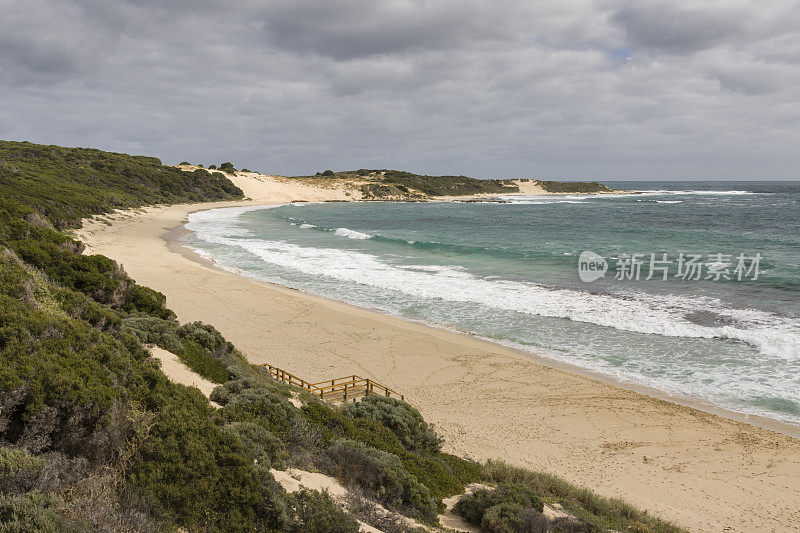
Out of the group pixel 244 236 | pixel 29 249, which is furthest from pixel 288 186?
pixel 29 249

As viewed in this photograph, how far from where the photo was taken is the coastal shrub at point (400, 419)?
880cm

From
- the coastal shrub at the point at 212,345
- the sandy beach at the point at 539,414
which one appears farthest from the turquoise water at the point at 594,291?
the coastal shrub at the point at 212,345

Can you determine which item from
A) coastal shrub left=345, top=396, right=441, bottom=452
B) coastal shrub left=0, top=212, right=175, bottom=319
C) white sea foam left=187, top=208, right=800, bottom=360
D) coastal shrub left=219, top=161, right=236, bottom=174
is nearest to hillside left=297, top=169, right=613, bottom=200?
coastal shrub left=219, top=161, right=236, bottom=174

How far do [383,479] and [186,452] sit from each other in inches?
102

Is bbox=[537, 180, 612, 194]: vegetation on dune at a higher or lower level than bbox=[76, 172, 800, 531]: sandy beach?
higher

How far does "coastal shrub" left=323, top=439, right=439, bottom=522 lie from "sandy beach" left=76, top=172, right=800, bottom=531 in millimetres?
3587

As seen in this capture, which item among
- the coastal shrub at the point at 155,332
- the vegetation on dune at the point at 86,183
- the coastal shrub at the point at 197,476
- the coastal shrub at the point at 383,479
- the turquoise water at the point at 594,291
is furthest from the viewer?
the vegetation on dune at the point at 86,183

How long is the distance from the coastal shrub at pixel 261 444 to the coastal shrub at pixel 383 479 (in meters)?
0.71

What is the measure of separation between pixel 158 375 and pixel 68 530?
2829 mm

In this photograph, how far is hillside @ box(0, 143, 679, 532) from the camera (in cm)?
416

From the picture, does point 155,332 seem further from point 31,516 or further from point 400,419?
point 31,516

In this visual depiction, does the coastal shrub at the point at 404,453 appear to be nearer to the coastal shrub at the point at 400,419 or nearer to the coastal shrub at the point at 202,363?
the coastal shrub at the point at 400,419

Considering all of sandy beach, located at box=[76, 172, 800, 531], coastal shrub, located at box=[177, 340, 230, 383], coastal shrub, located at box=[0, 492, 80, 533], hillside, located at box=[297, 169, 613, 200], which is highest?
hillside, located at box=[297, 169, 613, 200]

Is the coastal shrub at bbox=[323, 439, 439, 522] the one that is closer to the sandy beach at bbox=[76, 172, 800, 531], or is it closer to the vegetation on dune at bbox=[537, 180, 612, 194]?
the sandy beach at bbox=[76, 172, 800, 531]
